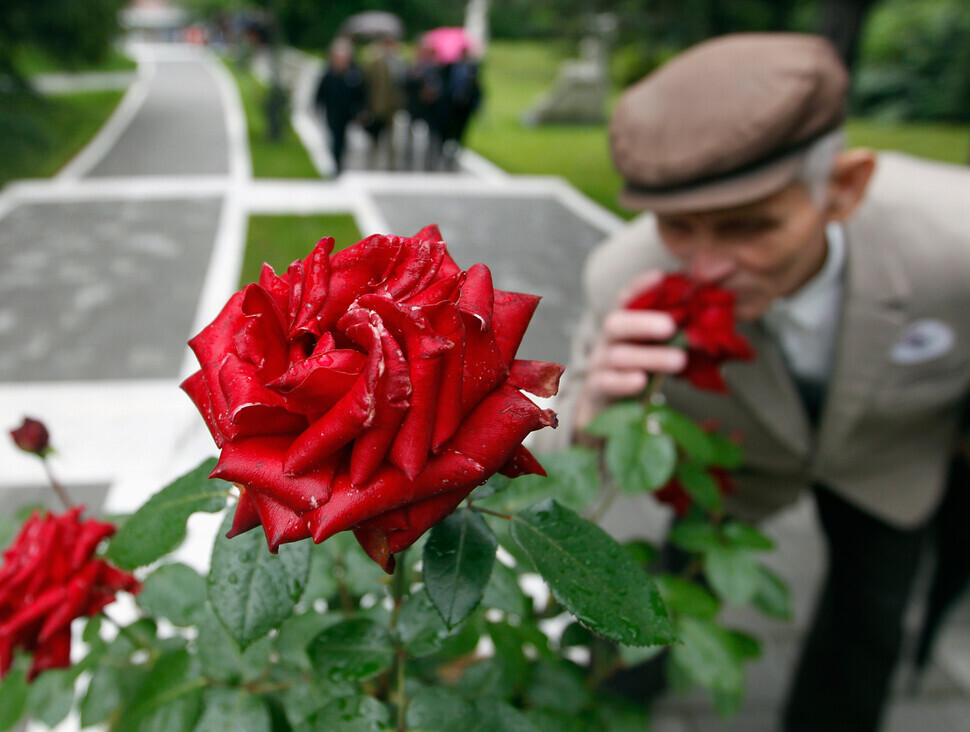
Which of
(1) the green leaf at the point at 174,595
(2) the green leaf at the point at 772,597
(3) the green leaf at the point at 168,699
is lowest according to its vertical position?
(2) the green leaf at the point at 772,597

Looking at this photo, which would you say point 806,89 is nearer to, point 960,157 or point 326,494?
point 326,494

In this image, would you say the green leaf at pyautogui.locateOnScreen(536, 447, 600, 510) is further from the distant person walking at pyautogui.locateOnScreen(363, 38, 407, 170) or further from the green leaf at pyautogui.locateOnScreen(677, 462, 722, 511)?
the distant person walking at pyautogui.locateOnScreen(363, 38, 407, 170)

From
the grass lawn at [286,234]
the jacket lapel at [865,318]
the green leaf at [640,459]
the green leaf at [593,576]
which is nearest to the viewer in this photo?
the green leaf at [593,576]

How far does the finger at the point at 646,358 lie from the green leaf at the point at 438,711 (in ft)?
2.06

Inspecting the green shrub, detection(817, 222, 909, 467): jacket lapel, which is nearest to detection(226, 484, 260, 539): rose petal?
detection(817, 222, 909, 467): jacket lapel

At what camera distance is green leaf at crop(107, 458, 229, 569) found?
70 centimetres

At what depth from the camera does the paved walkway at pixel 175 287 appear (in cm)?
245

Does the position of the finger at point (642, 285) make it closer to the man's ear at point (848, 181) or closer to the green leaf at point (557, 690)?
the man's ear at point (848, 181)

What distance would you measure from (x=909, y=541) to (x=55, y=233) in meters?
7.12

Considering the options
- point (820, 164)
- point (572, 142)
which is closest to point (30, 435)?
point (820, 164)

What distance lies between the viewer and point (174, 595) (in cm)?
90

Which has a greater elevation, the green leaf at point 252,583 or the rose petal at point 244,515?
the rose petal at point 244,515

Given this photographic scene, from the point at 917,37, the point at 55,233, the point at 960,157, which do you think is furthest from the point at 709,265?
the point at 917,37

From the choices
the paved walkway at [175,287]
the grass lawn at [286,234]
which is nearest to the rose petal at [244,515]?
the paved walkway at [175,287]
